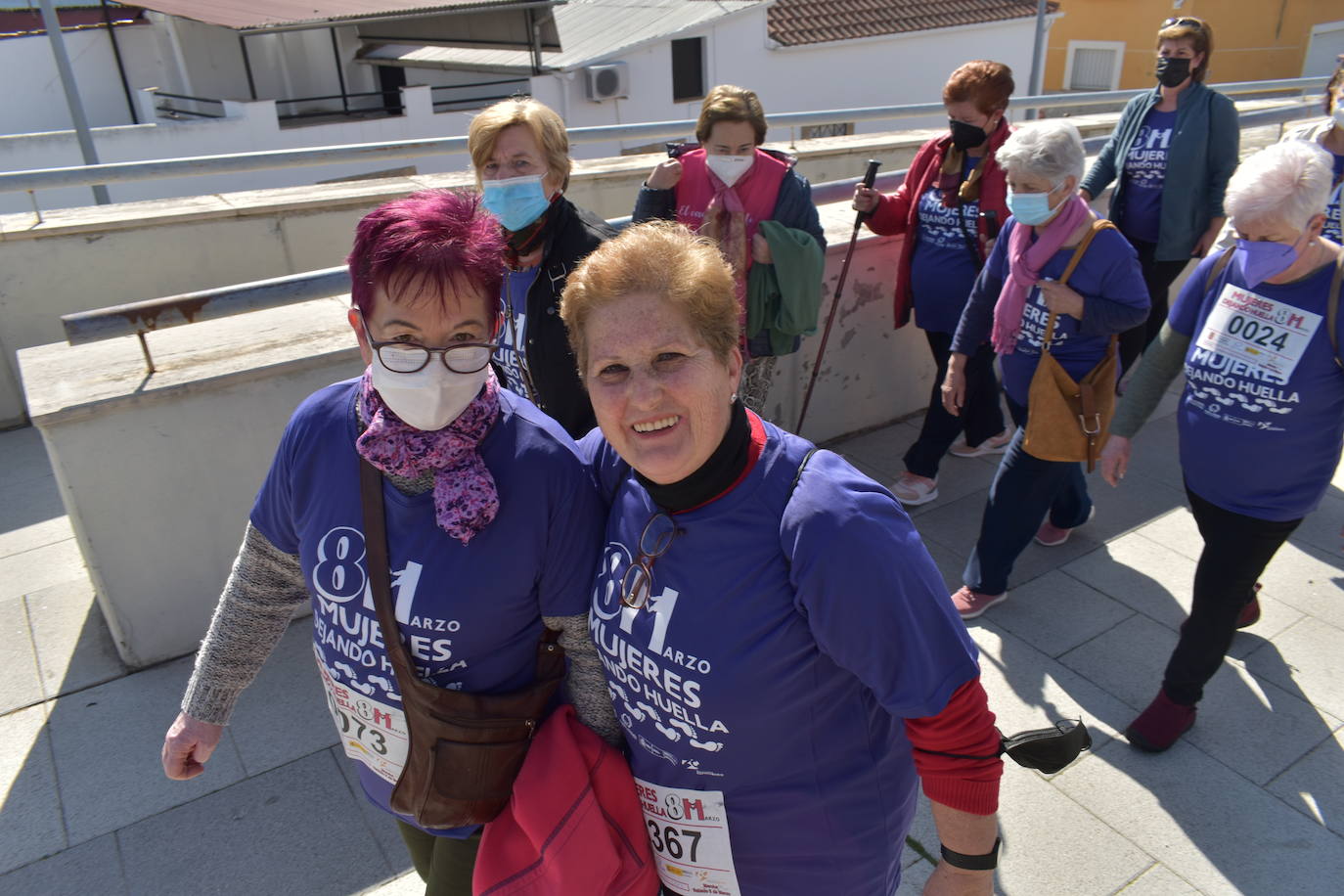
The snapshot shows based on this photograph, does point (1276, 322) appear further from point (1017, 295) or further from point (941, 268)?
point (941, 268)

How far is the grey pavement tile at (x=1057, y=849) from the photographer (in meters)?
2.52

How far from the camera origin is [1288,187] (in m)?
2.48

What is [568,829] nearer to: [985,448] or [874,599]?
[874,599]

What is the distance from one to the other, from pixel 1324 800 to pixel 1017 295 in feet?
5.96

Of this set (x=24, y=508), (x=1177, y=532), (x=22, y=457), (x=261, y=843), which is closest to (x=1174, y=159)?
(x=1177, y=532)

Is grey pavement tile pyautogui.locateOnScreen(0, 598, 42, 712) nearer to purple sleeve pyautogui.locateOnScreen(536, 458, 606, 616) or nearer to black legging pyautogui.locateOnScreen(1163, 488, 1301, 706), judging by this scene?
purple sleeve pyautogui.locateOnScreen(536, 458, 606, 616)

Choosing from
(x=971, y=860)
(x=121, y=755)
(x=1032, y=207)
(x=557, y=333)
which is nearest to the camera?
(x=971, y=860)

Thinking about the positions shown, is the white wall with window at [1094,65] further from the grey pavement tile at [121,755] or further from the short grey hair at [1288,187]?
the grey pavement tile at [121,755]

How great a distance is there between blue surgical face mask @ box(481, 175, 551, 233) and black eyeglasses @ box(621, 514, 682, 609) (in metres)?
1.35

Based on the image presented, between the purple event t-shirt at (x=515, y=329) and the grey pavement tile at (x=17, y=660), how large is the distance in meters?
2.10

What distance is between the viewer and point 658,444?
4.89ft

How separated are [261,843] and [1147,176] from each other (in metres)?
4.77

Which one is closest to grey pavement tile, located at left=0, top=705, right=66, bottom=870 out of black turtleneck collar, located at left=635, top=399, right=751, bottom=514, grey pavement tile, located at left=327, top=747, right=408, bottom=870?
grey pavement tile, located at left=327, top=747, right=408, bottom=870

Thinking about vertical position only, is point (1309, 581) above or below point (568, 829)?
below
